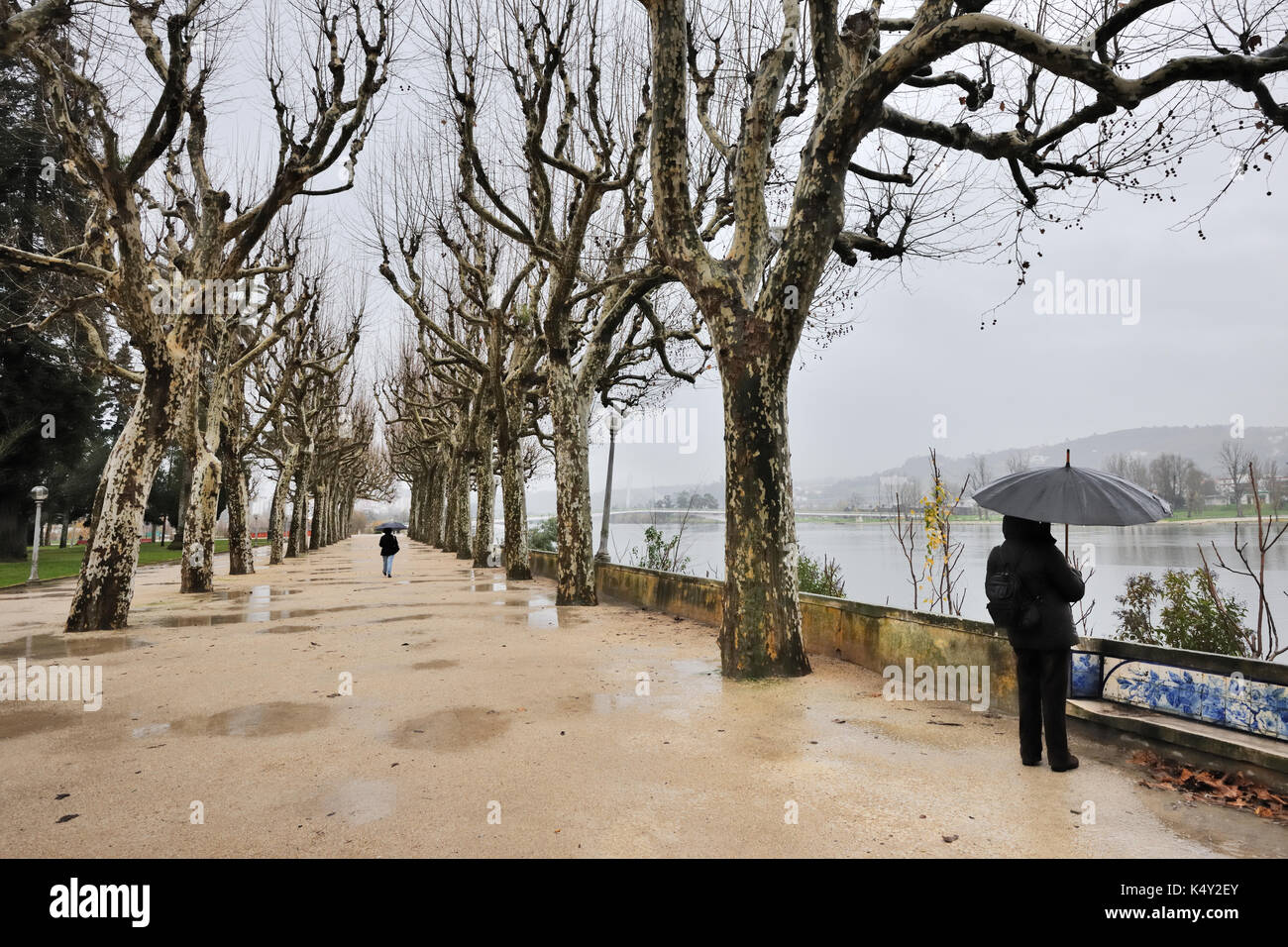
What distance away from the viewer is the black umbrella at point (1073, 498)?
4.47 metres

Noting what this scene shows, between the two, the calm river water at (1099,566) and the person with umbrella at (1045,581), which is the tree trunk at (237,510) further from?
the person with umbrella at (1045,581)

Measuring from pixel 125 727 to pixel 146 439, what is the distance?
6.64 metres

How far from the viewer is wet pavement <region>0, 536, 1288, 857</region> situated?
3.57m

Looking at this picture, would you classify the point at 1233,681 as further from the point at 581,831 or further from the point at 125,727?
the point at 125,727

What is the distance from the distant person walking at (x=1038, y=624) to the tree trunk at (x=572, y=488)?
30.1ft

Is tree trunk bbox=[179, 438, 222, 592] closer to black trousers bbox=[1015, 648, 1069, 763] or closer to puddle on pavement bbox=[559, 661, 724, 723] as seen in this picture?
puddle on pavement bbox=[559, 661, 724, 723]

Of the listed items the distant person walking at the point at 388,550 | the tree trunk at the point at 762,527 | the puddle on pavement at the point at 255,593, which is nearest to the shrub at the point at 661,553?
the puddle on pavement at the point at 255,593

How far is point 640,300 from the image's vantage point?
13.2 m

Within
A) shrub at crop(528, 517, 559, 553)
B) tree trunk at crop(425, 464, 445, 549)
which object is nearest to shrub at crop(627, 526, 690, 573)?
shrub at crop(528, 517, 559, 553)

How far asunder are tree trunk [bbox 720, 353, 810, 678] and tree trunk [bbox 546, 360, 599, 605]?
616 centimetres

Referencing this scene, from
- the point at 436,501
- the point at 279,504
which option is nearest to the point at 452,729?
the point at 279,504

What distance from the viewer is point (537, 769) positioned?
15.1ft

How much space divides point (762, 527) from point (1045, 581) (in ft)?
9.90
